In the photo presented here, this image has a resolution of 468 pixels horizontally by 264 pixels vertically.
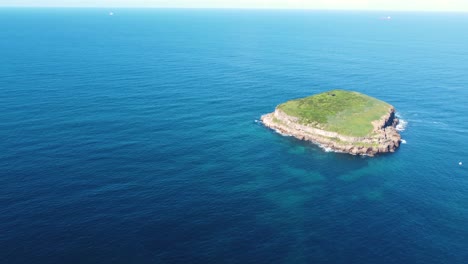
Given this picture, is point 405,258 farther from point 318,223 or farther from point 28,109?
point 28,109

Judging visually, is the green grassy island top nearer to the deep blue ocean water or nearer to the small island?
the small island

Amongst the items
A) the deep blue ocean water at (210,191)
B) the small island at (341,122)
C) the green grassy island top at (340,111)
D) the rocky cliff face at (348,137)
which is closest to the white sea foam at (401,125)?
the rocky cliff face at (348,137)

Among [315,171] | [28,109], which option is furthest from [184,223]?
[28,109]

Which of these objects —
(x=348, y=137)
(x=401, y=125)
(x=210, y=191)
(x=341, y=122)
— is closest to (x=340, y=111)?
(x=341, y=122)

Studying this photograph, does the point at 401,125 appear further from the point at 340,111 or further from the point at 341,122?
the point at 341,122

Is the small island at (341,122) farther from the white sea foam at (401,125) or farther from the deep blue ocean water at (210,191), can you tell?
the deep blue ocean water at (210,191)

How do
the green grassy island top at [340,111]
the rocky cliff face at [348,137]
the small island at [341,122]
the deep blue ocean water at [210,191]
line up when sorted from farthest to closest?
the green grassy island top at [340,111]
the small island at [341,122]
the rocky cliff face at [348,137]
the deep blue ocean water at [210,191]

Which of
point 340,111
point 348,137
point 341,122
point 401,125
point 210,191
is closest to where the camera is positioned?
point 210,191
